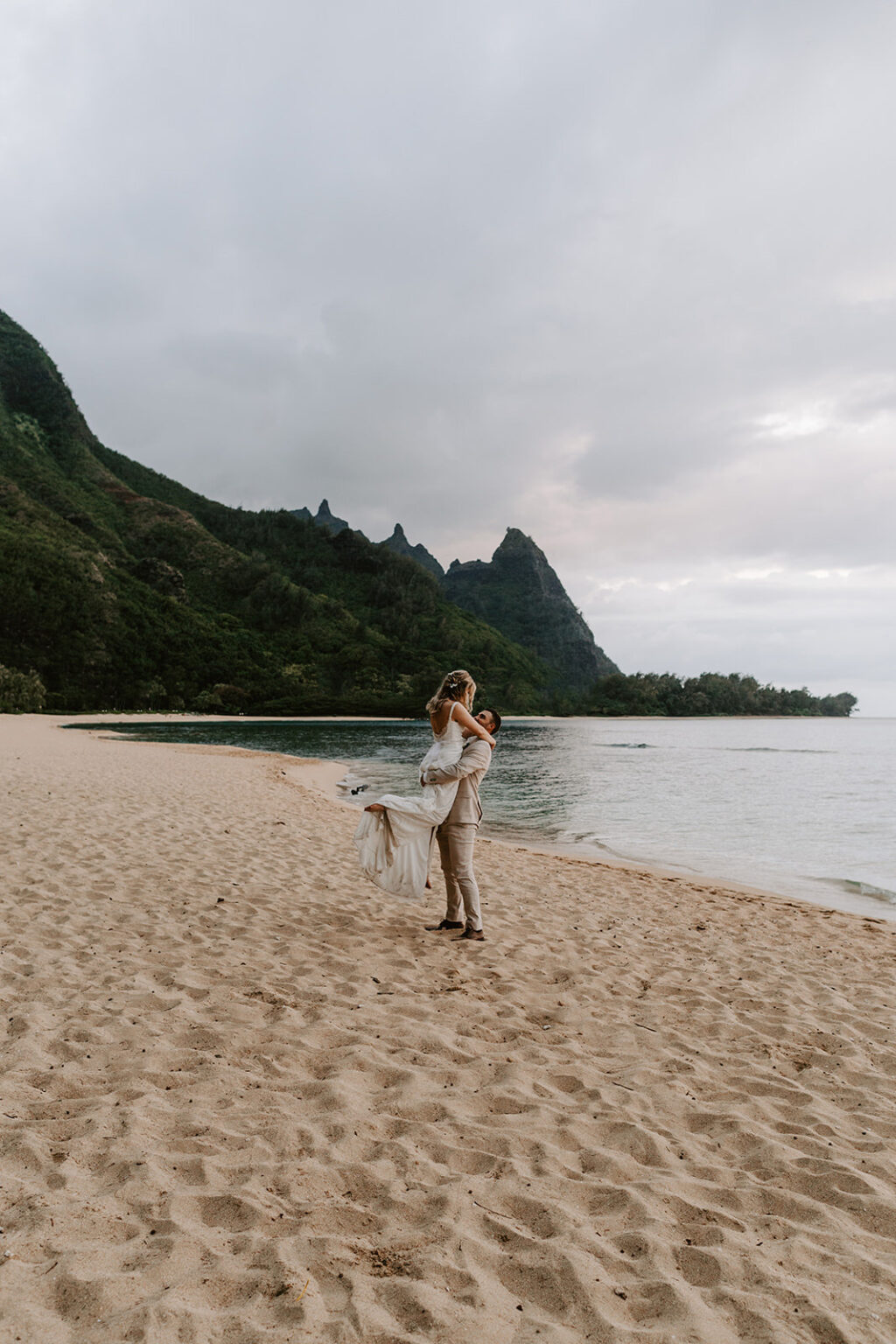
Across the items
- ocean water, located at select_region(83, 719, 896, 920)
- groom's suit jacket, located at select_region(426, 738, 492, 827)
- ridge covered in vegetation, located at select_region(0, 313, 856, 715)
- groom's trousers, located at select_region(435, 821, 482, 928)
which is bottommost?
ocean water, located at select_region(83, 719, 896, 920)

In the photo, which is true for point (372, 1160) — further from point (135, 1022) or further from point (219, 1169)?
point (135, 1022)

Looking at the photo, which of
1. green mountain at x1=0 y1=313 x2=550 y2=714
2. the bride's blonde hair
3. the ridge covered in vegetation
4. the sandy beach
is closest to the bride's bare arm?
the bride's blonde hair

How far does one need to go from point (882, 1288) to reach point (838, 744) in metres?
78.8

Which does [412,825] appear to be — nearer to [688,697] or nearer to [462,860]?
[462,860]

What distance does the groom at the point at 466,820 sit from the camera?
20.9 ft

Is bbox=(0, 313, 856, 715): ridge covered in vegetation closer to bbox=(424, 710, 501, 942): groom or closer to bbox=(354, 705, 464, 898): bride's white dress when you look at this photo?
bbox=(354, 705, 464, 898): bride's white dress

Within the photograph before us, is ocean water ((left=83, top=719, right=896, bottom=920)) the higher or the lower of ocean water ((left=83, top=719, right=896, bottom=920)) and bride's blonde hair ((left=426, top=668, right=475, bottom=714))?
the lower

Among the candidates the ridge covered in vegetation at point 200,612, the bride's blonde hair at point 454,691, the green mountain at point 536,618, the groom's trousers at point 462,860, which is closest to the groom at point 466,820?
the groom's trousers at point 462,860

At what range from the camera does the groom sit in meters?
6.36

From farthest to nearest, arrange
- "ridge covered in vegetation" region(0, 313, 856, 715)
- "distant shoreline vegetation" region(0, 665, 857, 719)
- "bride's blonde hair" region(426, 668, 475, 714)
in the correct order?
"distant shoreline vegetation" region(0, 665, 857, 719) → "ridge covered in vegetation" region(0, 313, 856, 715) → "bride's blonde hair" region(426, 668, 475, 714)

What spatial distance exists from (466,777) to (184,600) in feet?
336

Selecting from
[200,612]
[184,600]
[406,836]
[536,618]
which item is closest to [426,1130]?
[406,836]

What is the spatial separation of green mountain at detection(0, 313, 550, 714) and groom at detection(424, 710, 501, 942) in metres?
62.4

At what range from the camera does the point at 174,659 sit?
85.4m
